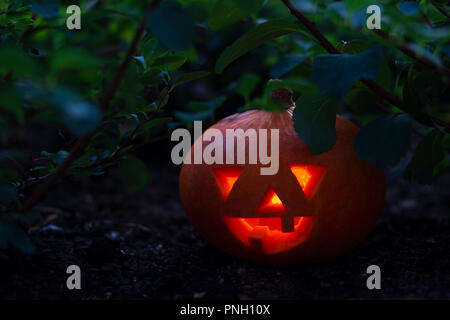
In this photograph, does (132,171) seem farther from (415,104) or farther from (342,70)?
(415,104)


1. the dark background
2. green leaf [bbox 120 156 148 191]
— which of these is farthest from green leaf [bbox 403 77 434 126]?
green leaf [bbox 120 156 148 191]

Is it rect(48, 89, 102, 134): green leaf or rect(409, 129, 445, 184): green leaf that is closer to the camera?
rect(48, 89, 102, 134): green leaf

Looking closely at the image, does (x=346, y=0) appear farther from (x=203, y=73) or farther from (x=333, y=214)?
(x=333, y=214)

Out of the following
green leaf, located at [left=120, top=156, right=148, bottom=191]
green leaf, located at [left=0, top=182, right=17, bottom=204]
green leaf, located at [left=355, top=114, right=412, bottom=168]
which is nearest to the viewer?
green leaf, located at [left=0, top=182, right=17, bottom=204]

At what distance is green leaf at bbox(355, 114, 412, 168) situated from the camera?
3.42 feet

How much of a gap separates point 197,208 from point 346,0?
652mm

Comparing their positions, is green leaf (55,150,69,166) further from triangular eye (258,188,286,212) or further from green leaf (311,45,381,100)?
green leaf (311,45,381,100)

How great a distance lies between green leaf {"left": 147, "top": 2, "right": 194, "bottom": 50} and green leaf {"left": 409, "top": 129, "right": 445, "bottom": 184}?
687 mm

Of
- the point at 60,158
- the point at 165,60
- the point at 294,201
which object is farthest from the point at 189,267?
the point at 165,60

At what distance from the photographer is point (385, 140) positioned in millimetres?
1062

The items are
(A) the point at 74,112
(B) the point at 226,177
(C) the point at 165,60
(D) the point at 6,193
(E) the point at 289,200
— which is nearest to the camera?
(A) the point at 74,112

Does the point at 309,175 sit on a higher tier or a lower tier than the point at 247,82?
lower

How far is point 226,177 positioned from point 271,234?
0.65 feet

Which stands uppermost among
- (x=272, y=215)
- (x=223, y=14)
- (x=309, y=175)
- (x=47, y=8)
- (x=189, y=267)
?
(x=223, y=14)
